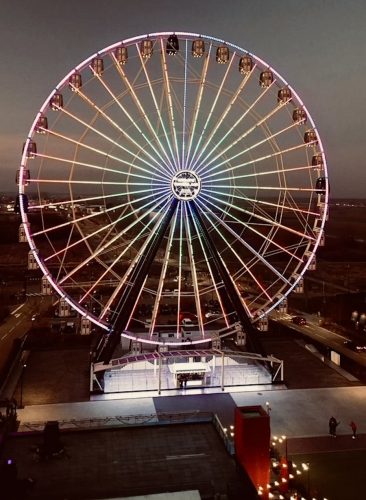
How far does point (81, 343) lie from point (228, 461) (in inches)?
852

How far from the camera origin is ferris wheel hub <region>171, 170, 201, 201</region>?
23422 mm

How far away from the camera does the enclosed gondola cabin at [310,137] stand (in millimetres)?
24441

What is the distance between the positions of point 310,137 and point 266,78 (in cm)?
350

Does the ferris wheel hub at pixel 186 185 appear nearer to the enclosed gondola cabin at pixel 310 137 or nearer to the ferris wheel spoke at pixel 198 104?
the ferris wheel spoke at pixel 198 104

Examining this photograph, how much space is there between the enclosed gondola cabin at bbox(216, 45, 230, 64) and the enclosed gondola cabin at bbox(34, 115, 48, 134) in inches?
332

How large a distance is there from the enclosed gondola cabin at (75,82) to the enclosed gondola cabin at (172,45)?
4.30m

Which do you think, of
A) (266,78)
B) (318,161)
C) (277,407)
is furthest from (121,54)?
(277,407)

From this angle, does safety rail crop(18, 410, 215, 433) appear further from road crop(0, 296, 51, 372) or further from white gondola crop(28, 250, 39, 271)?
road crop(0, 296, 51, 372)

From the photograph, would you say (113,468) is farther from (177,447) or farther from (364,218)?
(364,218)

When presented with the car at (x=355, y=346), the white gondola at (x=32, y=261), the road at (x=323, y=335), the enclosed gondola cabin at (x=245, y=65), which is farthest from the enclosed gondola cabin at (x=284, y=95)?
the car at (x=355, y=346)

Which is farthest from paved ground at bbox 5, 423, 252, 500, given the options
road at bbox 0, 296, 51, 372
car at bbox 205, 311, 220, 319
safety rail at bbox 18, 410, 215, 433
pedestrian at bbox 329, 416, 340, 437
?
car at bbox 205, 311, 220, 319

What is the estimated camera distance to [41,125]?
73.5ft

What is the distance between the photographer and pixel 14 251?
85500 millimetres

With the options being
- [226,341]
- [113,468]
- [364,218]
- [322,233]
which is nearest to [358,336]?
[226,341]
